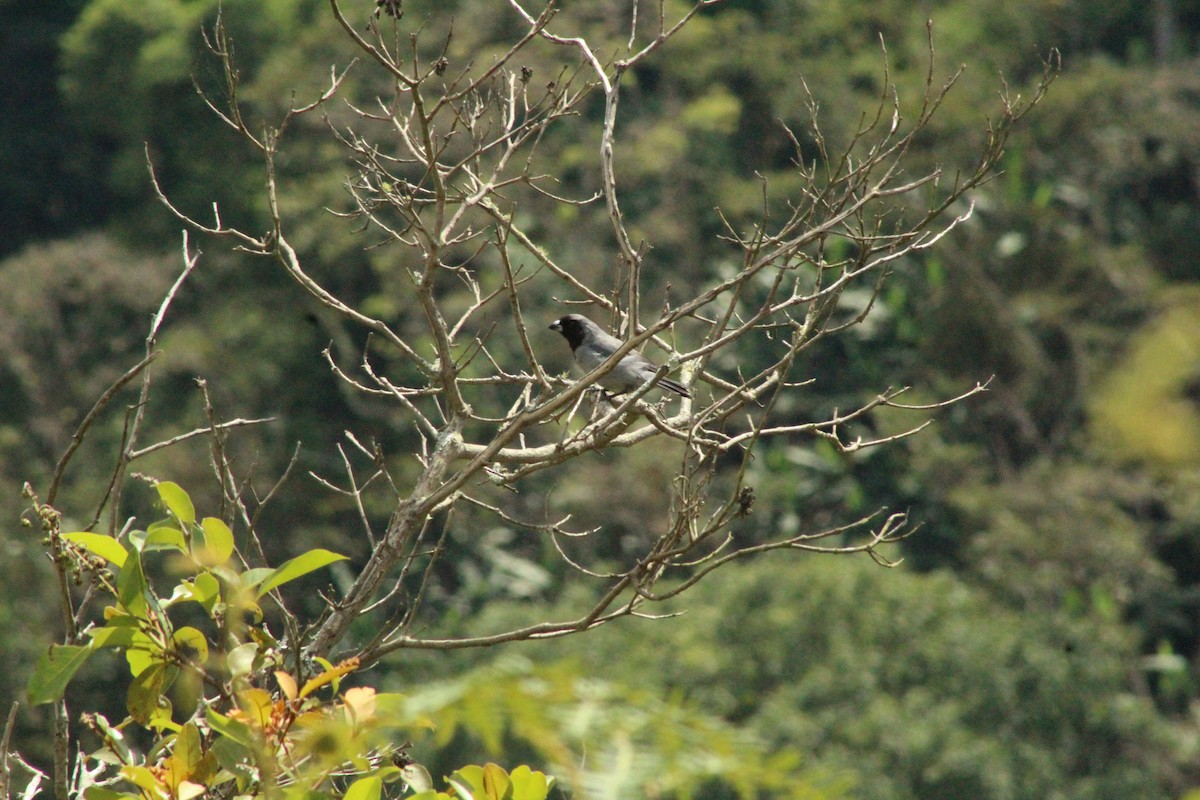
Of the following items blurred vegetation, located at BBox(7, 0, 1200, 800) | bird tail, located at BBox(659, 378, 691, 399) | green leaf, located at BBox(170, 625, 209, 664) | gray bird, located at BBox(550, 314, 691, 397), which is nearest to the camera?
green leaf, located at BBox(170, 625, 209, 664)

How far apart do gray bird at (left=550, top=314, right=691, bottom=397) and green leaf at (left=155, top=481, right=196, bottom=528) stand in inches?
90.2

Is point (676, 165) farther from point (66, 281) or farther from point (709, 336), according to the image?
point (709, 336)

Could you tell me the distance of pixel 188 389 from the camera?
60.6 feet

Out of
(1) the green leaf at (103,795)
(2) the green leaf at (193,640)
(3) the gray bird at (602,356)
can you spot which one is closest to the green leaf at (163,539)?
(2) the green leaf at (193,640)

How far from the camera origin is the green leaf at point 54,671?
8.14 ft

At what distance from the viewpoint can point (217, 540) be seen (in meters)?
2.65

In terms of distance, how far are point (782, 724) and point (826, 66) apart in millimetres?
9909

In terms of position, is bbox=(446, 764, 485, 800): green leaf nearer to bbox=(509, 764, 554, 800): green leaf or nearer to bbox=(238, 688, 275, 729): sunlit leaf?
bbox=(509, 764, 554, 800): green leaf

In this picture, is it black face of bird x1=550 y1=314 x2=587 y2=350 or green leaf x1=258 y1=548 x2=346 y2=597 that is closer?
green leaf x1=258 y1=548 x2=346 y2=597

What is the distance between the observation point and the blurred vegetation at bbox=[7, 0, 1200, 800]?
14.0 m

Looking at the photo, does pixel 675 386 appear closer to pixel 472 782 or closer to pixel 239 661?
pixel 472 782

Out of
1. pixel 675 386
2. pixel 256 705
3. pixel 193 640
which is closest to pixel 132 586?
pixel 193 640

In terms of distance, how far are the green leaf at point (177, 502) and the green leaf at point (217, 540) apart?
38 millimetres

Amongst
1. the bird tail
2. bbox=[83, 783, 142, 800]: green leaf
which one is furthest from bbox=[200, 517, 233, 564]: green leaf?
the bird tail
